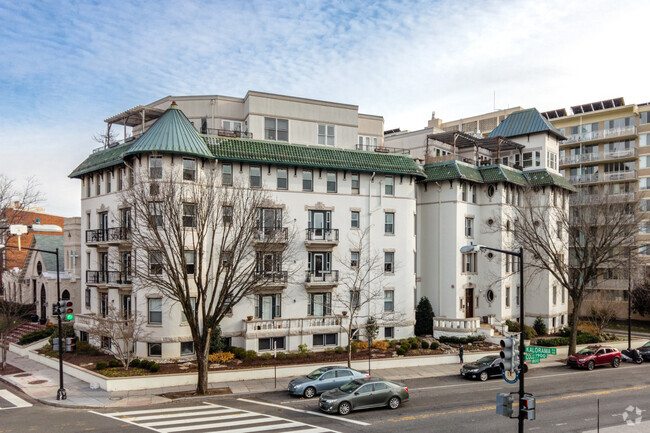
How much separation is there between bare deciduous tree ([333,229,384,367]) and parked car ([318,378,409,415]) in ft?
45.6

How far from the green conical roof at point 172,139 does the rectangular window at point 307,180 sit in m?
7.19

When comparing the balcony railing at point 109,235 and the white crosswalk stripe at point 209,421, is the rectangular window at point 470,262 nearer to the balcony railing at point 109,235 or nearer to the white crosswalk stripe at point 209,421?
the white crosswalk stripe at point 209,421

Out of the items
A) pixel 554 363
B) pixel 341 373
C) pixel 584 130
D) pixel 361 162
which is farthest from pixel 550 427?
pixel 584 130

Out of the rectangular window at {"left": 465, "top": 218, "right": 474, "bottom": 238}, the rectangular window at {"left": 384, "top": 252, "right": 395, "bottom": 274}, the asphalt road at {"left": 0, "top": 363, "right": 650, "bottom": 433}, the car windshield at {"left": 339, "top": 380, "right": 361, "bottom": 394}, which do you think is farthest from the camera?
the rectangular window at {"left": 465, "top": 218, "right": 474, "bottom": 238}

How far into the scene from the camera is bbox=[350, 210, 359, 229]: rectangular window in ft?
127

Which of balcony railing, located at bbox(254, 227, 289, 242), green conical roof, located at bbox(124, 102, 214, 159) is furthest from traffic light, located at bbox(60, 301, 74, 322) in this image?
balcony railing, located at bbox(254, 227, 289, 242)

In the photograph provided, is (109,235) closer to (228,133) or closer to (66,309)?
(66,309)

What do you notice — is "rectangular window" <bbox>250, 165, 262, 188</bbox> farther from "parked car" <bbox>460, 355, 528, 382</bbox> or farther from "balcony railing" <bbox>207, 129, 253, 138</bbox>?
"parked car" <bbox>460, 355, 528, 382</bbox>

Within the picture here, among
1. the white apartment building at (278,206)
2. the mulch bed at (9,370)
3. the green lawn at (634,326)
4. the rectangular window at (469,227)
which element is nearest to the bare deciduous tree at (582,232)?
the rectangular window at (469,227)

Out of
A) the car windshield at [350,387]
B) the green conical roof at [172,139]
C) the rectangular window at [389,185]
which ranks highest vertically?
the green conical roof at [172,139]

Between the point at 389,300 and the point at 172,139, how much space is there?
2017 centimetres

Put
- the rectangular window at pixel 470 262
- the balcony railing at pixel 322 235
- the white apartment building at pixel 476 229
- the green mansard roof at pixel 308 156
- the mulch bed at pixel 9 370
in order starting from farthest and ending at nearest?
1. the rectangular window at pixel 470 262
2. the white apartment building at pixel 476 229
3. the balcony railing at pixel 322 235
4. the green mansard roof at pixel 308 156
5. the mulch bed at pixel 9 370

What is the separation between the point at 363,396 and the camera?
2272cm

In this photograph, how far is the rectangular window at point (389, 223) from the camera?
40000mm
